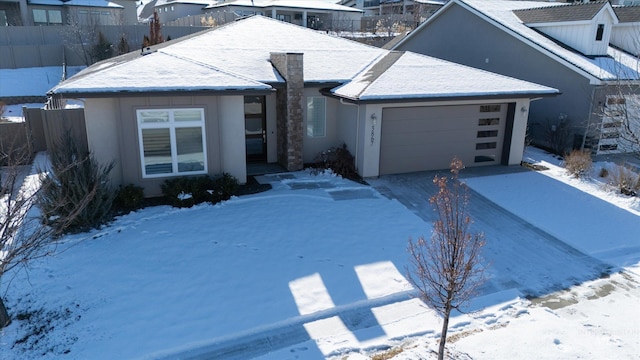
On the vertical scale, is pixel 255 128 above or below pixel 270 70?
below

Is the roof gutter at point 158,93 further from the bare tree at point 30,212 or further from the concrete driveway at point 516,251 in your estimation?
the concrete driveway at point 516,251

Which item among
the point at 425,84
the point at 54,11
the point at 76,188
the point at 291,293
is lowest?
the point at 291,293

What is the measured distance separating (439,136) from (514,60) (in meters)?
7.01

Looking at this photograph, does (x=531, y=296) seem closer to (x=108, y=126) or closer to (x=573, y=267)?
(x=573, y=267)

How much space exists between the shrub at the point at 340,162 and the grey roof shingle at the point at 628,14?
1401 cm

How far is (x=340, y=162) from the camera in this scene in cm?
1366

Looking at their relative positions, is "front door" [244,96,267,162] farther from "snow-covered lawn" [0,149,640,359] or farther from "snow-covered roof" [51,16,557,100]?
"snow-covered lawn" [0,149,640,359]

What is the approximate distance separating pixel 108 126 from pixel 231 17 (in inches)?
1271

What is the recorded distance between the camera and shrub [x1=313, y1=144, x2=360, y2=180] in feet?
44.5

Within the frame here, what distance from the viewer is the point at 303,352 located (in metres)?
6.18

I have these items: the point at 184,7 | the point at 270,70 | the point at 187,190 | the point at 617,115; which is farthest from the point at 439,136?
the point at 184,7

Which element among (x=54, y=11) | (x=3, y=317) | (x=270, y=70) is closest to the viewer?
(x=3, y=317)

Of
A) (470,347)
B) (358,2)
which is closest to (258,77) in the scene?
(470,347)

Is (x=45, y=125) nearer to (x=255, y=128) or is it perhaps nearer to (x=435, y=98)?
(x=255, y=128)
